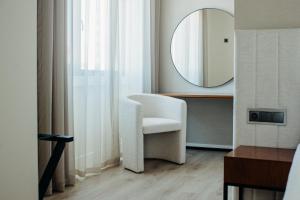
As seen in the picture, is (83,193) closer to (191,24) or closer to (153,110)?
(153,110)

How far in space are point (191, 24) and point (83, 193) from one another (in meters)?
2.67

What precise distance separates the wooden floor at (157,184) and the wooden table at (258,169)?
3.30ft

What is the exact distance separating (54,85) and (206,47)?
2.30 m

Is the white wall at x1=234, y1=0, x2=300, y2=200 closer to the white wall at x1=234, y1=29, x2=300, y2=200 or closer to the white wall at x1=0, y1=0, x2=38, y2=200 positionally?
the white wall at x1=234, y1=29, x2=300, y2=200

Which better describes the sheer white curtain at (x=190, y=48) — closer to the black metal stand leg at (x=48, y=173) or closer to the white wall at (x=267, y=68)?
the white wall at (x=267, y=68)

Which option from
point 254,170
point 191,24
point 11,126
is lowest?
point 254,170

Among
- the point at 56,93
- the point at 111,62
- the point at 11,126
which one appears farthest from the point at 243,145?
the point at 111,62

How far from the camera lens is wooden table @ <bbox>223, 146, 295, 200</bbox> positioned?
1.80 meters

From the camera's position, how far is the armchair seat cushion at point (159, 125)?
12.0 feet

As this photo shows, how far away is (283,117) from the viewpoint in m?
2.05

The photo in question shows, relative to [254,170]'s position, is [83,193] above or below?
below

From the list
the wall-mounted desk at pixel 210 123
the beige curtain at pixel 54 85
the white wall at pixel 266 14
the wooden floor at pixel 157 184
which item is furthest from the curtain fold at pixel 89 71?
the white wall at pixel 266 14

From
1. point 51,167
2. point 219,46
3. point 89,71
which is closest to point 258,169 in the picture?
point 51,167

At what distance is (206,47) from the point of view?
467 cm
